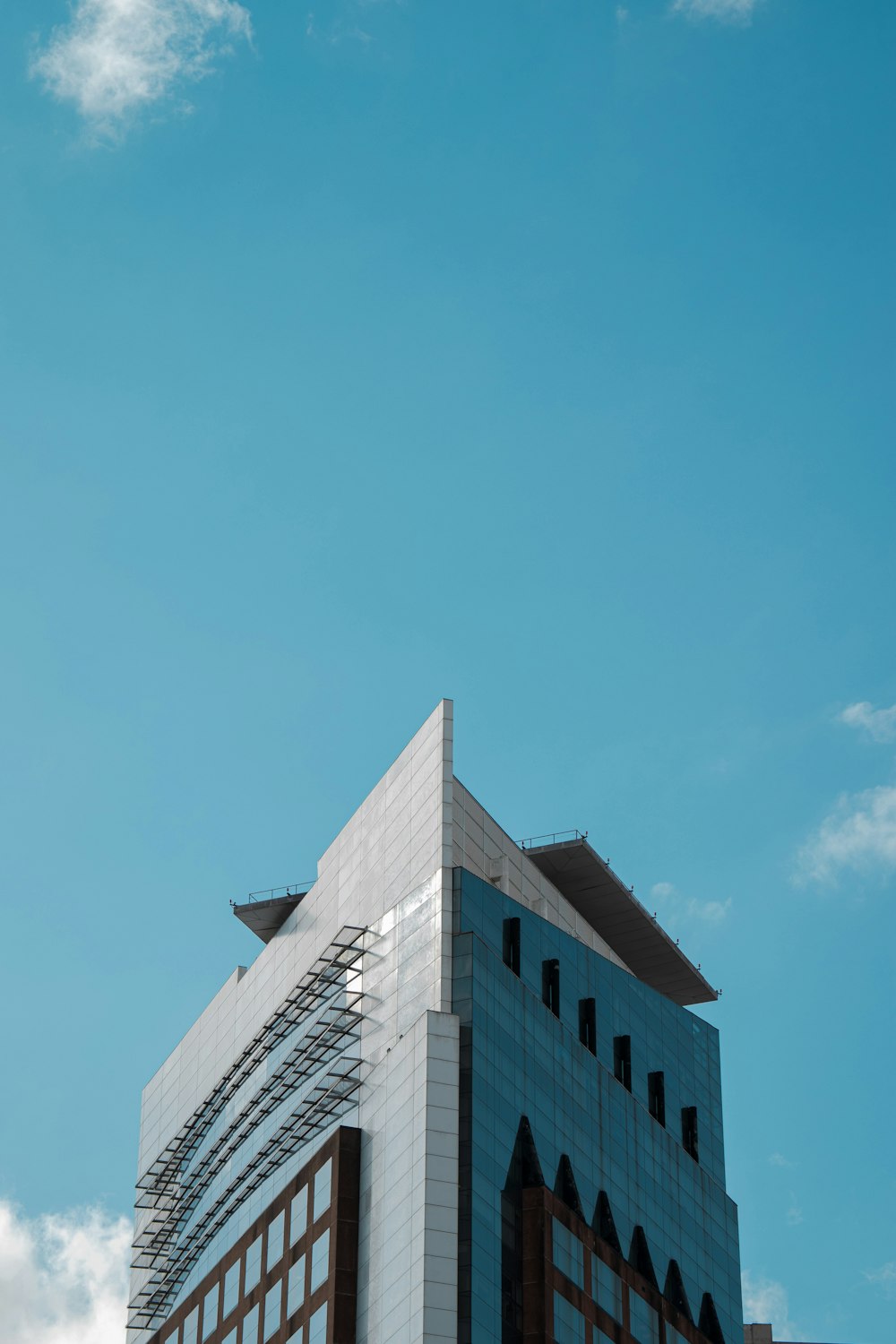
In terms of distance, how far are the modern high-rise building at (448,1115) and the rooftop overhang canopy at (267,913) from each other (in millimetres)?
172

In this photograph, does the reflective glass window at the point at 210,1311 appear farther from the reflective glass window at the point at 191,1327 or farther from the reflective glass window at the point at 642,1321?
the reflective glass window at the point at 642,1321

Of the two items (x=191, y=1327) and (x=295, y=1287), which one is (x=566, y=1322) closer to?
(x=295, y=1287)

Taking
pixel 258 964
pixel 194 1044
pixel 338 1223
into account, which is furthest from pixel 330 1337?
pixel 194 1044

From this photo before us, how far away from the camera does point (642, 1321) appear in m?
121

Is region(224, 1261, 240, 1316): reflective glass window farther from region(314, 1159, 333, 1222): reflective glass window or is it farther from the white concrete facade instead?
region(314, 1159, 333, 1222): reflective glass window

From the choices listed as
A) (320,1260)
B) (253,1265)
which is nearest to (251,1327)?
(253,1265)

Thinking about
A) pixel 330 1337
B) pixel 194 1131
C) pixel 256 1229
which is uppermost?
pixel 194 1131

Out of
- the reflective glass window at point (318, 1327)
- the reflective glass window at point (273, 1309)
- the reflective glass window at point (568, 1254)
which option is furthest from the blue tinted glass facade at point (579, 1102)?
the reflective glass window at point (273, 1309)

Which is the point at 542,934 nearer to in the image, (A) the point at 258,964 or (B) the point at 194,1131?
(A) the point at 258,964

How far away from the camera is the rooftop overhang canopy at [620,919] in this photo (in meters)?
132

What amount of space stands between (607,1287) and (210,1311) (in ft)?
91.2

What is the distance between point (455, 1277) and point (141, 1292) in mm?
49669

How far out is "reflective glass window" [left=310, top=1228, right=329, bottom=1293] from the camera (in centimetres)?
11144

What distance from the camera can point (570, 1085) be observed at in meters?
120
